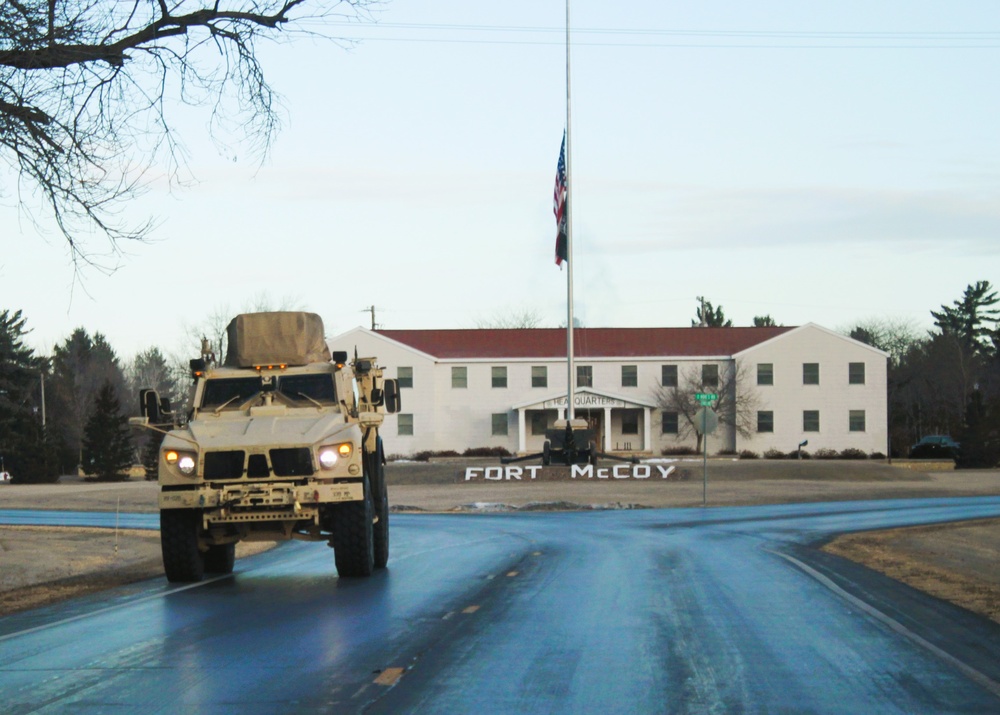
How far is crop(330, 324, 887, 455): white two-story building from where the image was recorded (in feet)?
241

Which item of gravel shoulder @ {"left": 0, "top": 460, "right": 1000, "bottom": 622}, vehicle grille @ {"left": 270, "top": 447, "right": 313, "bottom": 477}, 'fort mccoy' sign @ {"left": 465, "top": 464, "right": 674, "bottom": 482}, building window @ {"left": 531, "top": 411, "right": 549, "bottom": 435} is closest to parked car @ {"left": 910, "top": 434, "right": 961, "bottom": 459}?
gravel shoulder @ {"left": 0, "top": 460, "right": 1000, "bottom": 622}

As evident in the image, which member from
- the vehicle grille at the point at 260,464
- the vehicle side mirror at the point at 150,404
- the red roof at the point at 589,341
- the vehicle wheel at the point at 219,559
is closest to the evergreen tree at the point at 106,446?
the red roof at the point at 589,341

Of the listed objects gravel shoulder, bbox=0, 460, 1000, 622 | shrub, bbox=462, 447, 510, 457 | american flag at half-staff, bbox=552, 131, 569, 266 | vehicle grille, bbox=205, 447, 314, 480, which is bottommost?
gravel shoulder, bbox=0, 460, 1000, 622

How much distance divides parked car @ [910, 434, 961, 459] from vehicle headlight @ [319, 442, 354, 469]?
61.4 metres

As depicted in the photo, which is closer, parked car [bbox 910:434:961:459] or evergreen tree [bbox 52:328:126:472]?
parked car [bbox 910:434:961:459]

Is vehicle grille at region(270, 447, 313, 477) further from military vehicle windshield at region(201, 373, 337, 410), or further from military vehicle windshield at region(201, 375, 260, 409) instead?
military vehicle windshield at region(201, 375, 260, 409)

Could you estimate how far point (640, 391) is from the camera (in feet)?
247

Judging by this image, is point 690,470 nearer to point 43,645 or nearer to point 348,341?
point 348,341

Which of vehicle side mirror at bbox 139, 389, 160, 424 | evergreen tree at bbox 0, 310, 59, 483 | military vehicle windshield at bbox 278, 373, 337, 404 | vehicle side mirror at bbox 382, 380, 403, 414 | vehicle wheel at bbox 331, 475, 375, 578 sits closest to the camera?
vehicle wheel at bbox 331, 475, 375, 578

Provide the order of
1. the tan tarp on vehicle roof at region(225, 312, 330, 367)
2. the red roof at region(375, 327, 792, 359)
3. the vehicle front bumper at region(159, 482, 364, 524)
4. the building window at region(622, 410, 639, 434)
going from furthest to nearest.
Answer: the red roof at region(375, 327, 792, 359) → the building window at region(622, 410, 639, 434) → the tan tarp on vehicle roof at region(225, 312, 330, 367) → the vehicle front bumper at region(159, 482, 364, 524)

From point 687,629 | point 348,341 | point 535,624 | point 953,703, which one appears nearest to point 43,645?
point 535,624

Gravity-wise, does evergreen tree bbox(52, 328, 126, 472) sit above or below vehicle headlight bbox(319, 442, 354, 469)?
above

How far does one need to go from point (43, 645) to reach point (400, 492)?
35482 millimetres

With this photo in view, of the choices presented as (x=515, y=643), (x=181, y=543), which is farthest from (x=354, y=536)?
(x=515, y=643)
